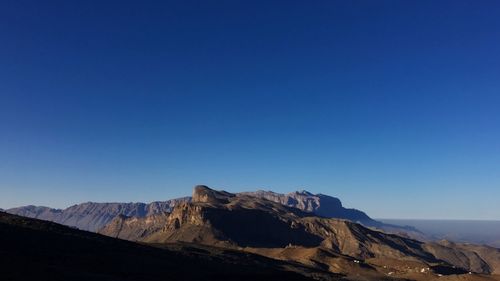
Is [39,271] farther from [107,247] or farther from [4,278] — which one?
[107,247]

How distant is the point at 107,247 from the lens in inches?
3228

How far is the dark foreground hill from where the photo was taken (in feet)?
173

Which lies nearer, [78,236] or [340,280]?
[78,236]

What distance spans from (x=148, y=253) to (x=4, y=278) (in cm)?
4271

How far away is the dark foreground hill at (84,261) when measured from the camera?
173 feet

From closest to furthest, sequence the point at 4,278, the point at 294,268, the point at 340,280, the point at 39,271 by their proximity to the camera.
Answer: the point at 4,278, the point at 39,271, the point at 340,280, the point at 294,268

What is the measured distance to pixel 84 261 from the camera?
2657 inches

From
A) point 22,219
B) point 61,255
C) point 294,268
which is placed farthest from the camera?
point 294,268

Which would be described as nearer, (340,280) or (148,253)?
(148,253)

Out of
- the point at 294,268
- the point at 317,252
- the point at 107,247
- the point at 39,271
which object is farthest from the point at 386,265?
the point at 39,271

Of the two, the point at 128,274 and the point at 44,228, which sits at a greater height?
the point at 44,228

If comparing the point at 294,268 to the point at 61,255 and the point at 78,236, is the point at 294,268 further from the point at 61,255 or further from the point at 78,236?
the point at 61,255

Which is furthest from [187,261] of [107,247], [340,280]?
[340,280]

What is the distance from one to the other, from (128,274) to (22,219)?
38946 mm
